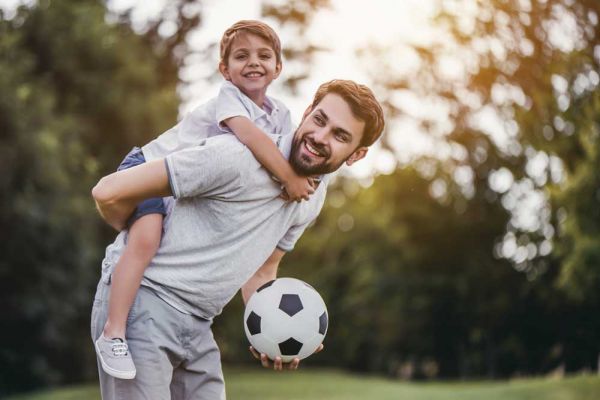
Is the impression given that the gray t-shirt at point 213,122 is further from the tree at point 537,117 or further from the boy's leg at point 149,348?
the tree at point 537,117

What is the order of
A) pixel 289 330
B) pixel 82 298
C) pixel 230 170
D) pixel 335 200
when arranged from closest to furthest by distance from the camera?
pixel 230 170
pixel 289 330
pixel 82 298
pixel 335 200

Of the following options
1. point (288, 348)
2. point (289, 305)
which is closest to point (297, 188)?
point (289, 305)

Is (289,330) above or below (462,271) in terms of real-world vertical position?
above

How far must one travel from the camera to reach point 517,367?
81.9 ft

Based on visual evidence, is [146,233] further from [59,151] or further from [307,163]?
[59,151]

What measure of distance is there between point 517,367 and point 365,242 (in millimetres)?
10220

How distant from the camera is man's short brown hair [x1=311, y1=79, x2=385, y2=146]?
327 cm

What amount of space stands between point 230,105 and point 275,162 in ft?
1.76

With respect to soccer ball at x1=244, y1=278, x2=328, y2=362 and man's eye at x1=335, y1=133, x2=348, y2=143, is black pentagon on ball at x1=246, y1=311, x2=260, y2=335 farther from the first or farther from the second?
man's eye at x1=335, y1=133, x2=348, y2=143

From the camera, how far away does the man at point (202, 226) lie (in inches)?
120

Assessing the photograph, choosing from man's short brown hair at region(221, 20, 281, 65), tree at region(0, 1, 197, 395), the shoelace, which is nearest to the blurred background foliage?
tree at region(0, 1, 197, 395)

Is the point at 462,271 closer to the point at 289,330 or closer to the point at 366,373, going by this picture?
the point at 366,373

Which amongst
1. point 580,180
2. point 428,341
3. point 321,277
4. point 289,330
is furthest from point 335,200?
point 289,330

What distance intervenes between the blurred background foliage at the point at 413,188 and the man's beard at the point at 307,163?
12489 millimetres
